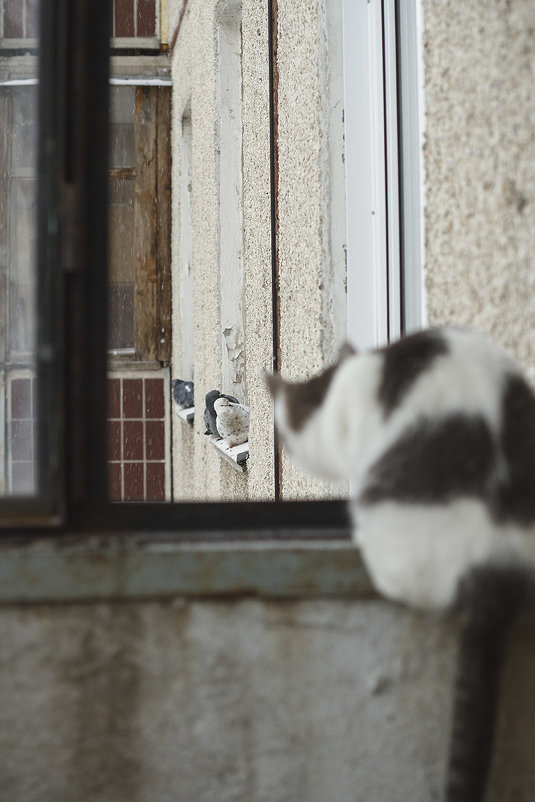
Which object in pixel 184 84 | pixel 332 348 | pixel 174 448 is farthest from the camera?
pixel 174 448

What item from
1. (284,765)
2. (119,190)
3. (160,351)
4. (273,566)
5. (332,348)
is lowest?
(284,765)

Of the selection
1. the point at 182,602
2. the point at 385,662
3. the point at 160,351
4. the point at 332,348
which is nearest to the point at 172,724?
the point at 182,602

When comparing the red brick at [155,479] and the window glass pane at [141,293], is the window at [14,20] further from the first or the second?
the red brick at [155,479]

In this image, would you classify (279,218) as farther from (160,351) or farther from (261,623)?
(160,351)

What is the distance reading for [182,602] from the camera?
3.58 feet

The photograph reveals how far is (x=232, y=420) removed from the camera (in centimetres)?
439

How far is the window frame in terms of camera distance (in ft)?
3.54

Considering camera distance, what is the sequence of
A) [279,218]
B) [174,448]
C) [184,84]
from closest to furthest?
[279,218] < [184,84] < [174,448]

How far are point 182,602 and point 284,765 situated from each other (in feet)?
0.88

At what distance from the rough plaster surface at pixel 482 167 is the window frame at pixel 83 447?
521 millimetres

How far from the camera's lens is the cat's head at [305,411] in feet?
4.25

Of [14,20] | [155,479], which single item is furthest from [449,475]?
[155,479]

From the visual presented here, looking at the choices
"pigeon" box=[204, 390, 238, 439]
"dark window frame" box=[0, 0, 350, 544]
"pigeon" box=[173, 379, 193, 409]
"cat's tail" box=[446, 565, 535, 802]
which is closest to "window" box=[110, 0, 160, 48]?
"pigeon" box=[173, 379, 193, 409]

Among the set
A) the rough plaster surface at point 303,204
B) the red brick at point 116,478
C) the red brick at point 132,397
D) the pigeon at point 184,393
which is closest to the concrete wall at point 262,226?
the rough plaster surface at point 303,204
